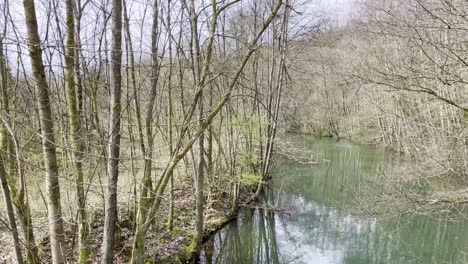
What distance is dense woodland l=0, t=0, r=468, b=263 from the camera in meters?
3.41

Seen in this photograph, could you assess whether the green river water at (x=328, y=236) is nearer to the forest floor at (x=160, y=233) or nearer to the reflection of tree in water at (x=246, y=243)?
the reflection of tree in water at (x=246, y=243)

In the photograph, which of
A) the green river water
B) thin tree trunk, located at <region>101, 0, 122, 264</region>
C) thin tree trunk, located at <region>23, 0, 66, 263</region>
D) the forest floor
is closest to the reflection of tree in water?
the green river water

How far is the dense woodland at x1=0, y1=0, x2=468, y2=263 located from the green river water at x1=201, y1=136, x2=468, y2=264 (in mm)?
789

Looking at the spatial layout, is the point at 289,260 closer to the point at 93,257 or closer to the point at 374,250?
the point at 374,250

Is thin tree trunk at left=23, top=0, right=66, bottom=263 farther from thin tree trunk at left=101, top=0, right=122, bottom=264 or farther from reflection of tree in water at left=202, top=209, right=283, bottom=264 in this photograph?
reflection of tree in water at left=202, top=209, right=283, bottom=264

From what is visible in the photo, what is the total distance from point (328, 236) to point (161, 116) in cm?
596

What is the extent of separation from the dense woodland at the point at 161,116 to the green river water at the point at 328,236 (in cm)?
79

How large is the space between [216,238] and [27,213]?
583 cm

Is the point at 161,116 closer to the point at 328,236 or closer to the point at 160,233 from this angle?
the point at 160,233

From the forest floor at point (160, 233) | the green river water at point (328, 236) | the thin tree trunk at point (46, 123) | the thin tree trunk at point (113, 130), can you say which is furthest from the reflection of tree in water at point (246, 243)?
the thin tree trunk at point (46, 123)

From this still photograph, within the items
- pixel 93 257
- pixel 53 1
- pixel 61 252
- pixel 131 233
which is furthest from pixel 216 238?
pixel 53 1

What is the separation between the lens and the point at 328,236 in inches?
366

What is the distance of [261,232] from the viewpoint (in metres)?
9.83

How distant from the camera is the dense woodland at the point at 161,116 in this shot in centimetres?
341
